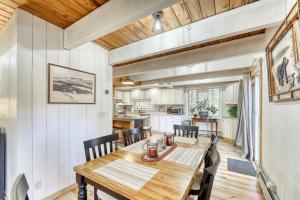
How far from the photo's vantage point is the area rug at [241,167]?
2.88m

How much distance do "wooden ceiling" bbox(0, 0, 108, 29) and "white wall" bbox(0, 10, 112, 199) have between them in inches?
4.4

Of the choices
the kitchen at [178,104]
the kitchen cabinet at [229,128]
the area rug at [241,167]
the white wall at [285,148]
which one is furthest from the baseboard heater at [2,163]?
the kitchen cabinet at [229,128]

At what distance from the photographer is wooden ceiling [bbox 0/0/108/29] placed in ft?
5.29

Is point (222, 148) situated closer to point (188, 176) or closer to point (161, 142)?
point (161, 142)

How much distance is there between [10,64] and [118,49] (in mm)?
1627

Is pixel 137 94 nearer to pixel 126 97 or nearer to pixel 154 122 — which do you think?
pixel 126 97

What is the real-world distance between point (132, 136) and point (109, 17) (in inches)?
65.0

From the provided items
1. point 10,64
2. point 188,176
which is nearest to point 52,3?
point 10,64

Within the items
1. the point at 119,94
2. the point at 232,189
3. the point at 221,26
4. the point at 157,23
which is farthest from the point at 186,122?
the point at 157,23

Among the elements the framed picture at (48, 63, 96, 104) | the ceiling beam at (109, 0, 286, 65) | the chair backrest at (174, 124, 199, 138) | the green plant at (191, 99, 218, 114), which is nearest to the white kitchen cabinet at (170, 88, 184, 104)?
the green plant at (191, 99, 218, 114)

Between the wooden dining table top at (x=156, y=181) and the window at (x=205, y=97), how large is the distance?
549 cm

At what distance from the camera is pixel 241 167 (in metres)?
3.09

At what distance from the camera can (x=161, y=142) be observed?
6.30 feet

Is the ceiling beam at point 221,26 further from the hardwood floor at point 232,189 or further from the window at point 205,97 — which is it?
the window at point 205,97
